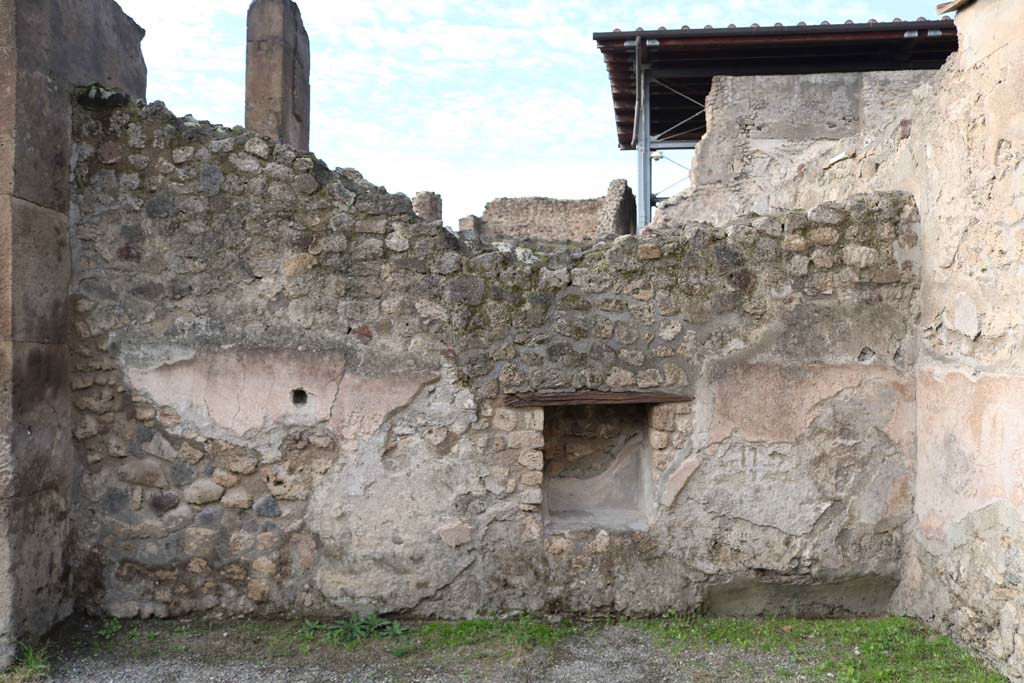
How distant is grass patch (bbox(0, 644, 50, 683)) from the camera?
304 cm

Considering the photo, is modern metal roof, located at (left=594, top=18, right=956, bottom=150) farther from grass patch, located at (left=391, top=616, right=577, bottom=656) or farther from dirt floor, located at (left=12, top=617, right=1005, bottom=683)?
grass patch, located at (left=391, top=616, right=577, bottom=656)

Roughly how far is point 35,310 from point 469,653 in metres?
2.32

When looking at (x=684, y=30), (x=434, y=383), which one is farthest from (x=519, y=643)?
(x=684, y=30)

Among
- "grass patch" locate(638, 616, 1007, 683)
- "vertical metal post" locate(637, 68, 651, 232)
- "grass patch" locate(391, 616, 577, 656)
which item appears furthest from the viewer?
"vertical metal post" locate(637, 68, 651, 232)

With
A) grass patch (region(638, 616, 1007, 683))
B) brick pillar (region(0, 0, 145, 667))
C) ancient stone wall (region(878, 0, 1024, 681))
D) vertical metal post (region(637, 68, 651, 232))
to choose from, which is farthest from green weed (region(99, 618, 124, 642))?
vertical metal post (region(637, 68, 651, 232))

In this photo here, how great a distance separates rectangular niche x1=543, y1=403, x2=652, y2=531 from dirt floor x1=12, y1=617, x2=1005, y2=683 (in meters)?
0.62

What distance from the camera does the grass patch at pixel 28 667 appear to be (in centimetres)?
304

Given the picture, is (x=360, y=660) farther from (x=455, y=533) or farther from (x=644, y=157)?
(x=644, y=157)

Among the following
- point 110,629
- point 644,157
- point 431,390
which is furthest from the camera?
point 644,157

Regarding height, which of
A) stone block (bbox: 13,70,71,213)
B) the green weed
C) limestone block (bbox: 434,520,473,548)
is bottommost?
the green weed

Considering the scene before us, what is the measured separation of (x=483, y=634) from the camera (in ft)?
11.6

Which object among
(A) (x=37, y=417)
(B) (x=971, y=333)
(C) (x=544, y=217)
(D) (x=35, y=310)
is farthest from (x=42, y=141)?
(C) (x=544, y=217)

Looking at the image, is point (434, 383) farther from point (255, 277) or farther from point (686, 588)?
point (686, 588)

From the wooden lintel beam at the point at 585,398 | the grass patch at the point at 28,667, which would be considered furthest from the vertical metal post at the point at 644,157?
the grass patch at the point at 28,667
